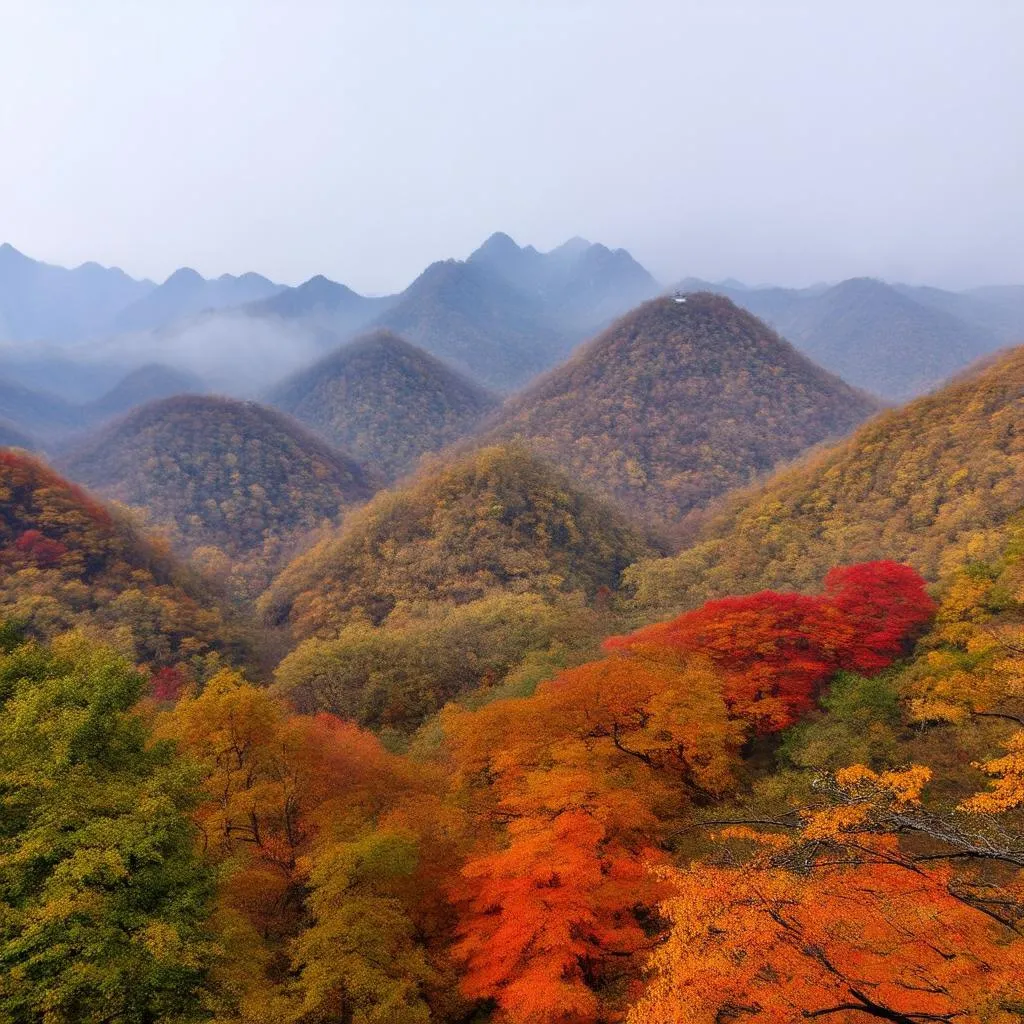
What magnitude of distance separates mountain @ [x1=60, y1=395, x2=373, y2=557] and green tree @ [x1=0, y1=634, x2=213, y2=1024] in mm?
91722

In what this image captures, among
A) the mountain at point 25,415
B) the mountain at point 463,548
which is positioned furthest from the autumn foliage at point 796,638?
the mountain at point 25,415

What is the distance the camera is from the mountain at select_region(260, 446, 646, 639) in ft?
199

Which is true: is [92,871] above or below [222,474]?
above

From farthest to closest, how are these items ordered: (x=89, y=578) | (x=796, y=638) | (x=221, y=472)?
(x=221, y=472) < (x=89, y=578) < (x=796, y=638)

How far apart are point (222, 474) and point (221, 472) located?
0.67 meters

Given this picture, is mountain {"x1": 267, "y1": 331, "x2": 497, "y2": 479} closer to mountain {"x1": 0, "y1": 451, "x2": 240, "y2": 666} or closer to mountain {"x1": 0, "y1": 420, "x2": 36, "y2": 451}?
mountain {"x1": 0, "y1": 420, "x2": 36, "y2": 451}

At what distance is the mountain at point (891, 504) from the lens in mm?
47875

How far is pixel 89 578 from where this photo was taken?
52656 millimetres

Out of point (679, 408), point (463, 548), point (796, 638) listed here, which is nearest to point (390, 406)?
point (679, 408)

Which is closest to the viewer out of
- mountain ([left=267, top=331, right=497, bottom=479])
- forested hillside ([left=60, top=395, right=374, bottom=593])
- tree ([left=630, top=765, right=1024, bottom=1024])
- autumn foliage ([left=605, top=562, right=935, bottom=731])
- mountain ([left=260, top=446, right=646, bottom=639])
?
tree ([left=630, top=765, right=1024, bottom=1024])

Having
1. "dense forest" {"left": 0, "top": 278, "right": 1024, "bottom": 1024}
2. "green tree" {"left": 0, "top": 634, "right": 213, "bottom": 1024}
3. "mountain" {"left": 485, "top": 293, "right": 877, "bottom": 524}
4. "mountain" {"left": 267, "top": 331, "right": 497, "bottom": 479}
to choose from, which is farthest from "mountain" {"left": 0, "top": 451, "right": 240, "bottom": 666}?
"mountain" {"left": 267, "top": 331, "right": 497, "bottom": 479}

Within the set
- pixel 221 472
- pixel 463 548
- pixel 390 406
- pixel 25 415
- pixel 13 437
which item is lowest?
pixel 463 548

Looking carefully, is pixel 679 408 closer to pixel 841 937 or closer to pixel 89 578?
pixel 89 578

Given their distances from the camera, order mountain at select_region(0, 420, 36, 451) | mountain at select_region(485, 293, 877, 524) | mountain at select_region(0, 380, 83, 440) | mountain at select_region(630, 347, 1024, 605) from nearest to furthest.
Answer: mountain at select_region(630, 347, 1024, 605)
mountain at select_region(485, 293, 877, 524)
mountain at select_region(0, 420, 36, 451)
mountain at select_region(0, 380, 83, 440)
